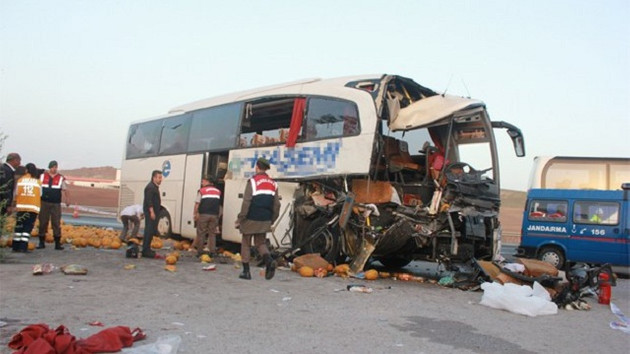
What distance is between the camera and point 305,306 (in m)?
6.47

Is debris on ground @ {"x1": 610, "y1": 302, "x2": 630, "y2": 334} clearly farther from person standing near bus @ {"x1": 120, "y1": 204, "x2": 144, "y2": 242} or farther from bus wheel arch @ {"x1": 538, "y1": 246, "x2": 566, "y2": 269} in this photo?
person standing near bus @ {"x1": 120, "y1": 204, "x2": 144, "y2": 242}

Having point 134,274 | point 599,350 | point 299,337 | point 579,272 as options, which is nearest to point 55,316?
point 299,337

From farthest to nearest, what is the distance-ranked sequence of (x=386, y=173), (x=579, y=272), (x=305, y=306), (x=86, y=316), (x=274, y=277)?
(x=386, y=173)
(x=274, y=277)
(x=579, y=272)
(x=305, y=306)
(x=86, y=316)

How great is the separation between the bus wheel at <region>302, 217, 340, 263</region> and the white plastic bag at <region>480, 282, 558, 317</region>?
2.95 meters

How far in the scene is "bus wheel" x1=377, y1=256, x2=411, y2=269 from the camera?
11.2m

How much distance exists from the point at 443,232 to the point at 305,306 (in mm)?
3400

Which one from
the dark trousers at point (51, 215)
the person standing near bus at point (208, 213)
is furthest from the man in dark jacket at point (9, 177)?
the person standing near bus at point (208, 213)

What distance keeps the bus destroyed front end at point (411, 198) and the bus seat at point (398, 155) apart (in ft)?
0.06

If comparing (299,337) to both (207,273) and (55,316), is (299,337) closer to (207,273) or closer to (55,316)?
(55,316)

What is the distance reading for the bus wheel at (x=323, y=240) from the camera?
9.73 metres

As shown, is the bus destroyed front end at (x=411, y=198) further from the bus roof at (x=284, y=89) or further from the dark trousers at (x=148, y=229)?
the dark trousers at (x=148, y=229)

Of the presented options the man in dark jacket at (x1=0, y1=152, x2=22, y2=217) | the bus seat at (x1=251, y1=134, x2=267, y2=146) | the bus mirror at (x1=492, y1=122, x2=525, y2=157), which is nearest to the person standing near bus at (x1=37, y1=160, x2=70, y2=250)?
the man in dark jacket at (x1=0, y1=152, x2=22, y2=217)

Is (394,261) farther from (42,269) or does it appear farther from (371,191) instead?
(42,269)

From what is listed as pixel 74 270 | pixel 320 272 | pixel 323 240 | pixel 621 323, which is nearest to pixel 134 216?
pixel 74 270
